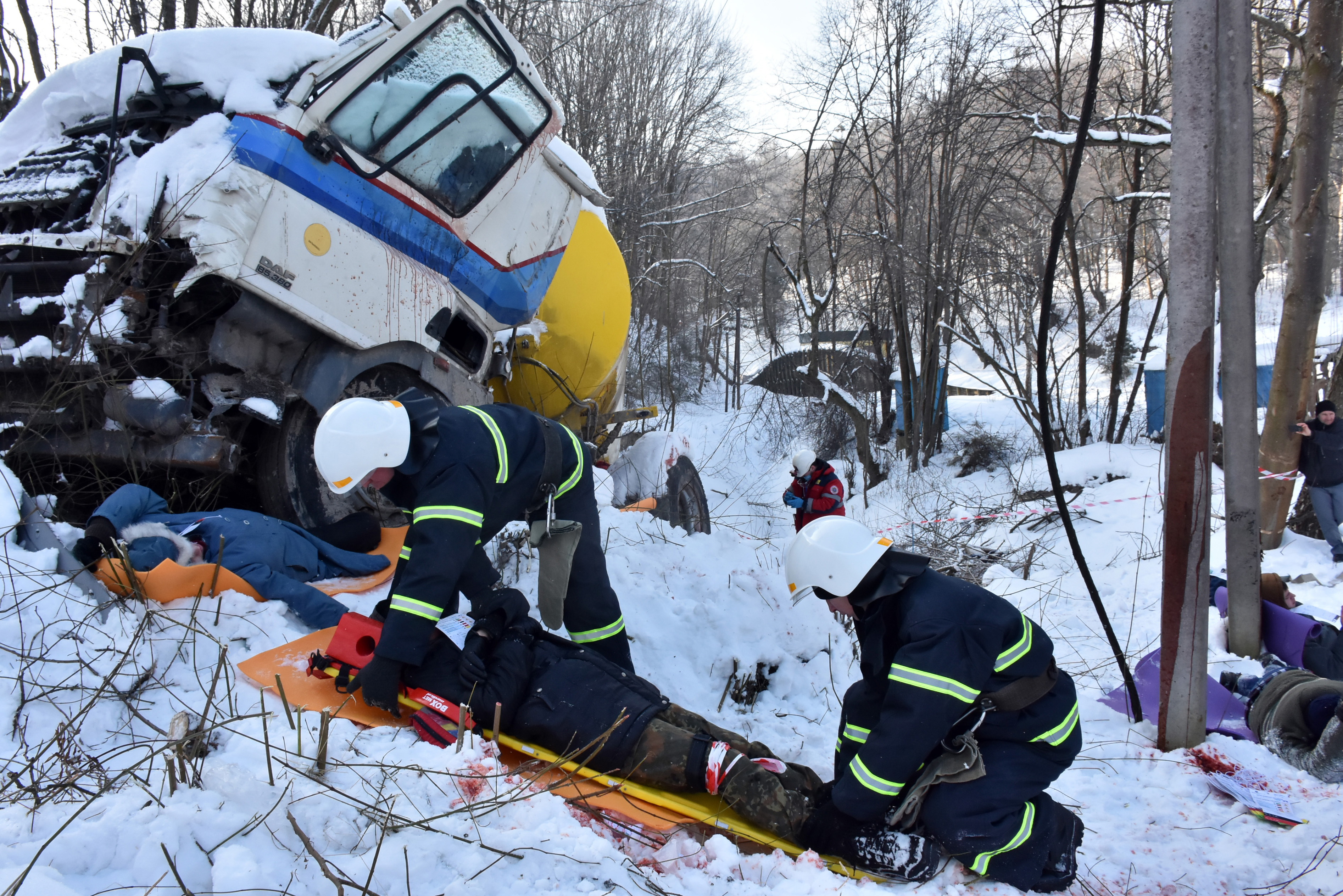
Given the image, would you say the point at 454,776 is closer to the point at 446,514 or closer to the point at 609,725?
the point at 609,725

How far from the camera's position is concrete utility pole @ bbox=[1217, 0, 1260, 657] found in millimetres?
3172

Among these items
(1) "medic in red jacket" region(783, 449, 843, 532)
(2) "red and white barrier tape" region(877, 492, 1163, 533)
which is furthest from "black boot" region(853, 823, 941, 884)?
(2) "red and white barrier tape" region(877, 492, 1163, 533)

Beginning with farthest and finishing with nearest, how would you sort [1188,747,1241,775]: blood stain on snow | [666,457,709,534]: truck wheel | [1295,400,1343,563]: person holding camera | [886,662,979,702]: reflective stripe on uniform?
[1295,400,1343,563]: person holding camera → [666,457,709,534]: truck wheel → [1188,747,1241,775]: blood stain on snow → [886,662,979,702]: reflective stripe on uniform

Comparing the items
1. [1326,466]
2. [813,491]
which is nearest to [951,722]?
[813,491]

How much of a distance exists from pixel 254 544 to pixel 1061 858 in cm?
350

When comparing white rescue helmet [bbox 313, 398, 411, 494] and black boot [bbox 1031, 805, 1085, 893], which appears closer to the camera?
black boot [bbox 1031, 805, 1085, 893]

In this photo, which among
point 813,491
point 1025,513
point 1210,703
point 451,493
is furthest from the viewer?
point 1025,513

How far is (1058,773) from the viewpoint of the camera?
8.56 feet

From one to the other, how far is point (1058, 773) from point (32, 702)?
3343 mm

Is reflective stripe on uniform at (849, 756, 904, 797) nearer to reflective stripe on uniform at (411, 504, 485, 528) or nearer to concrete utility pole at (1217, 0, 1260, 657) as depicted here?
reflective stripe on uniform at (411, 504, 485, 528)

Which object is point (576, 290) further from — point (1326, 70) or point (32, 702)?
point (1326, 70)

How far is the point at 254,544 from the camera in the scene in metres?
3.76

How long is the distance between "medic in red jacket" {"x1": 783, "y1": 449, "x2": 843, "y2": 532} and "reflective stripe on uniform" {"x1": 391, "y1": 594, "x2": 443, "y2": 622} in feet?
17.2

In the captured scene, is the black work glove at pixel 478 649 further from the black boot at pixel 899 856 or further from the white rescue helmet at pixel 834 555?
the black boot at pixel 899 856
